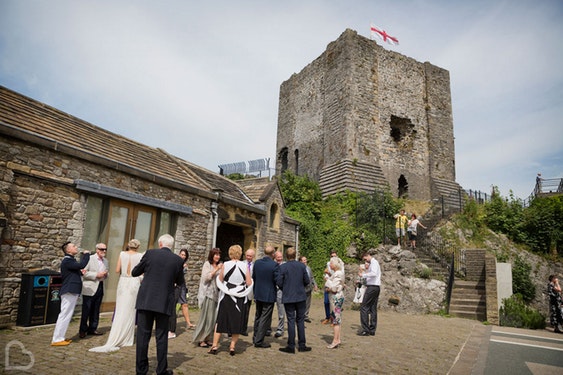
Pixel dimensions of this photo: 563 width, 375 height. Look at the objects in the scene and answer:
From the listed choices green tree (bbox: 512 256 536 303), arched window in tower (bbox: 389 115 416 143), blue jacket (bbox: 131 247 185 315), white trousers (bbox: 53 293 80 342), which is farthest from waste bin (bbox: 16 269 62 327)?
arched window in tower (bbox: 389 115 416 143)

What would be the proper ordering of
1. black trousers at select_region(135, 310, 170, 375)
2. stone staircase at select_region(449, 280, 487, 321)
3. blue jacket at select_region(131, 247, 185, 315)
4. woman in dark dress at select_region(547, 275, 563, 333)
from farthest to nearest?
1. stone staircase at select_region(449, 280, 487, 321)
2. woman in dark dress at select_region(547, 275, 563, 333)
3. blue jacket at select_region(131, 247, 185, 315)
4. black trousers at select_region(135, 310, 170, 375)

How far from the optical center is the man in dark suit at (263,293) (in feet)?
21.5

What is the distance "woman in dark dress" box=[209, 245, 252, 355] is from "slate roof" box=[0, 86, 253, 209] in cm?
485

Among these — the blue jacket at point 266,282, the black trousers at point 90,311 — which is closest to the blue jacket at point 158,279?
the blue jacket at point 266,282

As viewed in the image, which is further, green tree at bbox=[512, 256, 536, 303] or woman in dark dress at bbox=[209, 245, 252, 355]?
green tree at bbox=[512, 256, 536, 303]

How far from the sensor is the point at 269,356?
5.89 meters

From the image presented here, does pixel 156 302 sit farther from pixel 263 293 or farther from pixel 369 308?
pixel 369 308

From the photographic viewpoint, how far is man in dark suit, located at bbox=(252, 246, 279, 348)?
655 centimetres

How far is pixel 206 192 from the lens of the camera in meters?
12.1

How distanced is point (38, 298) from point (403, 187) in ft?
72.6

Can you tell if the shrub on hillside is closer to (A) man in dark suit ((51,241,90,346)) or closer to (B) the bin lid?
(A) man in dark suit ((51,241,90,346))

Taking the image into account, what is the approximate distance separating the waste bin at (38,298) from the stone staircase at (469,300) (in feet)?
37.7

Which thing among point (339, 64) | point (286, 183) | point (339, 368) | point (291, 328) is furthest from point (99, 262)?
point (339, 64)

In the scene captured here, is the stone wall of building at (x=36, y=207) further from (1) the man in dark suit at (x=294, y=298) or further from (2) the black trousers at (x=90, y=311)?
(1) the man in dark suit at (x=294, y=298)
